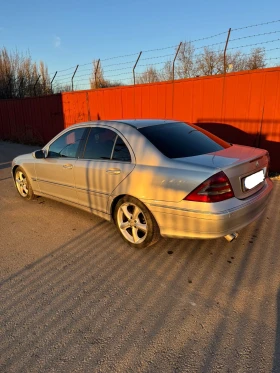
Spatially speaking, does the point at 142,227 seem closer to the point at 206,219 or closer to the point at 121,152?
the point at 206,219

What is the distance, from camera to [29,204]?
5145mm

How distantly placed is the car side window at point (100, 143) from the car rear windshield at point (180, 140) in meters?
0.45

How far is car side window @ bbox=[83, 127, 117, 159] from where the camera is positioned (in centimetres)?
356

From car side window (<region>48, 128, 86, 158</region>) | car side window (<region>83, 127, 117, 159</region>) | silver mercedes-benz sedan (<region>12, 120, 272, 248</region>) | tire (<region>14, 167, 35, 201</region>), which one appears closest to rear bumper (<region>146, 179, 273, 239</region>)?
silver mercedes-benz sedan (<region>12, 120, 272, 248</region>)

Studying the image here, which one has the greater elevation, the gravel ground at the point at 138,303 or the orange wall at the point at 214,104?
the orange wall at the point at 214,104

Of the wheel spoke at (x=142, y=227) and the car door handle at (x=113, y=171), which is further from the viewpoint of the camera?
the car door handle at (x=113, y=171)

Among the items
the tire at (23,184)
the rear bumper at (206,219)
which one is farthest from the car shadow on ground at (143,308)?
the tire at (23,184)

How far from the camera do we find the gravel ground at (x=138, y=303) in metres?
1.90

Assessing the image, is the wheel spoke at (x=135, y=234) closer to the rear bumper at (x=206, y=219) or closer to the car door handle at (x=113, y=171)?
the rear bumper at (x=206, y=219)

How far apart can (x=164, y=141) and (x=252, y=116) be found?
4.44m

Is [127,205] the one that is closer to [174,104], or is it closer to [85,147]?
[85,147]

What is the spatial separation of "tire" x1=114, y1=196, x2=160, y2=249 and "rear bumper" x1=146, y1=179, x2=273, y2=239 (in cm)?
12

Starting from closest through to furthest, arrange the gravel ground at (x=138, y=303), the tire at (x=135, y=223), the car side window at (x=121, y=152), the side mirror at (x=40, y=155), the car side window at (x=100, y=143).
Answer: the gravel ground at (x=138, y=303) < the tire at (x=135, y=223) < the car side window at (x=121, y=152) < the car side window at (x=100, y=143) < the side mirror at (x=40, y=155)

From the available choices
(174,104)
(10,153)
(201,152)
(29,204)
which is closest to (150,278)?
(201,152)
